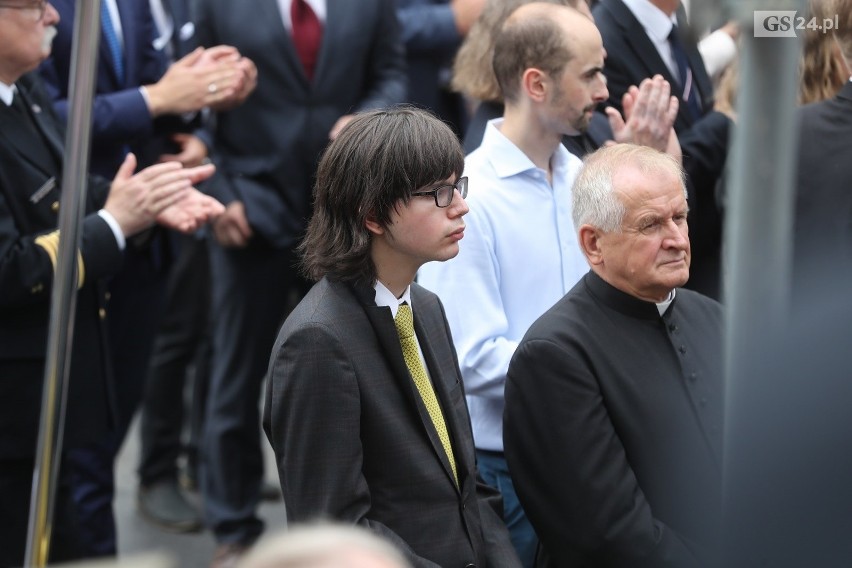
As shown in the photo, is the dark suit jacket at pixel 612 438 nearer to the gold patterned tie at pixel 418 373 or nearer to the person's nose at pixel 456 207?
the gold patterned tie at pixel 418 373

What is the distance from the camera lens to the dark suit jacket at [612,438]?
2809 millimetres

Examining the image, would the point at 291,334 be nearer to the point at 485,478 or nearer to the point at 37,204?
the point at 485,478

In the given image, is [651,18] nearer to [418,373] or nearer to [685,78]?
[685,78]

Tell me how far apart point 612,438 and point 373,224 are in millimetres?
679

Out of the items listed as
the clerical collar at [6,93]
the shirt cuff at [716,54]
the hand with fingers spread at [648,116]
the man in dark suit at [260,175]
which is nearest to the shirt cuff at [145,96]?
the man in dark suit at [260,175]

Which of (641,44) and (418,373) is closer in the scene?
(418,373)

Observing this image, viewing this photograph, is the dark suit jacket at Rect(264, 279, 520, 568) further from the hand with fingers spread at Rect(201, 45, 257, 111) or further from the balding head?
the hand with fingers spread at Rect(201, 45, 257, 111)

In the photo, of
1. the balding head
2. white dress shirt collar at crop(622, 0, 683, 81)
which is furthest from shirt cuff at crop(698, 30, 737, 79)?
the balding head

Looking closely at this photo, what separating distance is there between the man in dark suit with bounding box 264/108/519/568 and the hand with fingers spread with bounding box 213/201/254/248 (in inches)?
64.9

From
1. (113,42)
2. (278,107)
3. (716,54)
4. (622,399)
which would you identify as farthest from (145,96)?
(622,399)

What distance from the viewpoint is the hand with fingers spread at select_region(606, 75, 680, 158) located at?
12.4 ft

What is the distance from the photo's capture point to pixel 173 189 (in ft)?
12.4

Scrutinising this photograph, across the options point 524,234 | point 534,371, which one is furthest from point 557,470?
point 524,234

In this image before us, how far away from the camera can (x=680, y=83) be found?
428 centimetres
